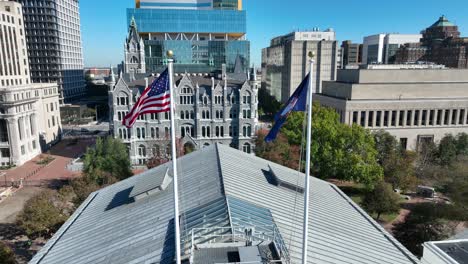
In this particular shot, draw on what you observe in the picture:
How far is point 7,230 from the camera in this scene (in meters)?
39.0

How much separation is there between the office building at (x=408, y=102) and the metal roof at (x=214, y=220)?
5529 cm

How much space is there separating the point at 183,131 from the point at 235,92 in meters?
14.0

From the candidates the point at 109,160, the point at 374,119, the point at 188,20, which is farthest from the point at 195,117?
the point at 188,20

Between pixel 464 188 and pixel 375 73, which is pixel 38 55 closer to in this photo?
pixel 375 73

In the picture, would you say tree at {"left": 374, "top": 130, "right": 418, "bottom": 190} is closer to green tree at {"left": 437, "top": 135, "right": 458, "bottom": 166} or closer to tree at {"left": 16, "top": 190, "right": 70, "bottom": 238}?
green tree at {"left": 437, "top": 135, "right": 458, "bottom": 166}

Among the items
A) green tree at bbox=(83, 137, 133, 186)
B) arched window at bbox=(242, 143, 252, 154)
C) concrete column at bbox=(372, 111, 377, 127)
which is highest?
concrete column at bbox=(372, 111, 377, 127)

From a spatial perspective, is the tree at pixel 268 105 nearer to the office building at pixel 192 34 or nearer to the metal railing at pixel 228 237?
the office building at pixel 192 34

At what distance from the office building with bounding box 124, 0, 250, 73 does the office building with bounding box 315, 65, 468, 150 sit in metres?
57.8

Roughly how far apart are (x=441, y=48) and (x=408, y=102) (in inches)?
4144

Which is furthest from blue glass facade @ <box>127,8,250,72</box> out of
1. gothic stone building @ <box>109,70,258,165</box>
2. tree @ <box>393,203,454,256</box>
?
tree @ <box>393,203,454,256</box>

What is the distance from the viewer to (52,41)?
12388 cm

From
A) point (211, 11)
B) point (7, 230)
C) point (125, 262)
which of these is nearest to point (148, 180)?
point (125, 262)

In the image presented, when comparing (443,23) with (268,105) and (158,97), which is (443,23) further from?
(158,97)

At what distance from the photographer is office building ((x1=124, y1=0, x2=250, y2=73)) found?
400 feet
